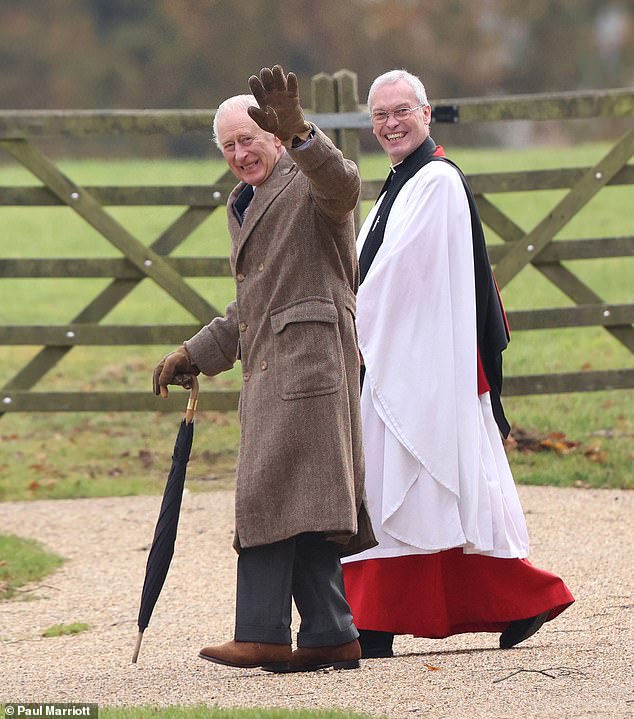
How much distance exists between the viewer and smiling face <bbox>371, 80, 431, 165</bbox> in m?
4.91

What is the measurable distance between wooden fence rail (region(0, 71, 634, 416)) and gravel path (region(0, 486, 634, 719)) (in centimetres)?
73

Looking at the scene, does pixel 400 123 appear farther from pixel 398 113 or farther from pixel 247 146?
pixel 247 146

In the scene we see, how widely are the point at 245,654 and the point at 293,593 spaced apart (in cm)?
A: 24

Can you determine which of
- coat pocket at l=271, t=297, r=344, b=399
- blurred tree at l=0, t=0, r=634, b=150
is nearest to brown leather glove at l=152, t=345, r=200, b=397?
coat pocket at l=271, t=297, r=344, b=399

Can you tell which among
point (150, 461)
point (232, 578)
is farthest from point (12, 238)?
point (232, 578)

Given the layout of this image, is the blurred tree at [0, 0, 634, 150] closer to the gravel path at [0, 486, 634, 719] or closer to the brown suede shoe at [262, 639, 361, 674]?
the gravel path at [0, 486, 634, 719]

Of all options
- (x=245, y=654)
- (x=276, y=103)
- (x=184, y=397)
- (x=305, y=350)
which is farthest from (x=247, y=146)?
(x=184, y=397)

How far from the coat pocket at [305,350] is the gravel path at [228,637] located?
2.69 ft

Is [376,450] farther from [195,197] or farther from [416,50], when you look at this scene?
[416,50]

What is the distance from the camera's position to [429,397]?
4.84 meters

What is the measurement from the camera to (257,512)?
13.9ft

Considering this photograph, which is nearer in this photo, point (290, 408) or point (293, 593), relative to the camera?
point (290, 408)

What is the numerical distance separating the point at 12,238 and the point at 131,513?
1235 centimetres

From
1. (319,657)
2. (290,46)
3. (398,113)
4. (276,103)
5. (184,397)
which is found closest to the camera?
(276,103)
